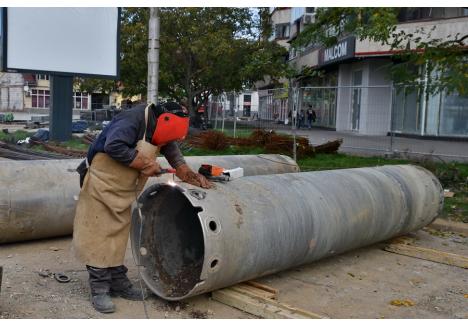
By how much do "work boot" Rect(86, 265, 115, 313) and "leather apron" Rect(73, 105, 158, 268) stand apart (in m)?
0.07

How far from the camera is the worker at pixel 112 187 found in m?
4.14

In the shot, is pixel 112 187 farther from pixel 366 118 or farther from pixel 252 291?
pixel 366 118

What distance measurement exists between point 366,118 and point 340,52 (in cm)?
718

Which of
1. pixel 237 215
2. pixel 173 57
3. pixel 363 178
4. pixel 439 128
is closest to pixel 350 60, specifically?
pixel 439 128

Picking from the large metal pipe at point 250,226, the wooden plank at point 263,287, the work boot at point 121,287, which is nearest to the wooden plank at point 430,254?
the large metal pipe at point 250,226

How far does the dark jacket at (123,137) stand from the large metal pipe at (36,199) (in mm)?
1942

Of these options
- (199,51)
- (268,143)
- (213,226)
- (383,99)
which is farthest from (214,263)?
(199,51)

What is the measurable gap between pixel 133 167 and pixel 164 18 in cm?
2464

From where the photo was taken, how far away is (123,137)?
403 cm

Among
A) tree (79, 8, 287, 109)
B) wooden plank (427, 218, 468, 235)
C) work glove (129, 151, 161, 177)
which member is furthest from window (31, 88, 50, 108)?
work glove (129, 151, 161, 177)

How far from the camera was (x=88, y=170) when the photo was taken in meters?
4.28

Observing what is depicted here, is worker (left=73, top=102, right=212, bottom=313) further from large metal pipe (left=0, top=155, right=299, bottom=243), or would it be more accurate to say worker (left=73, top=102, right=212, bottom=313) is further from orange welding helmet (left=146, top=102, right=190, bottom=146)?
large metal pipe (left=0, top=155, right=299, bottom=243)

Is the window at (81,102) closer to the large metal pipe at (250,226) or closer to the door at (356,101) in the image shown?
the door at (356,101)

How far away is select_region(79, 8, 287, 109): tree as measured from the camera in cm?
2739
